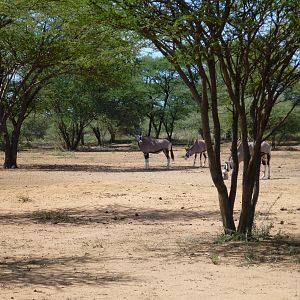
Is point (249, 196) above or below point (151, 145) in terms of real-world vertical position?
below

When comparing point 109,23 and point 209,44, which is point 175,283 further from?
point 109,23

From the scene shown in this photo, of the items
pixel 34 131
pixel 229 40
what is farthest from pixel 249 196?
pixel 34 131

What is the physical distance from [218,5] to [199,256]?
3.58 metres

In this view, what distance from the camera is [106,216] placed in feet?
46.6

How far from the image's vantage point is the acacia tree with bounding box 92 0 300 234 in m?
8.60

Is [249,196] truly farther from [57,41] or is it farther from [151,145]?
[151,145]

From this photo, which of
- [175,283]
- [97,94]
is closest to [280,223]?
[175,283]

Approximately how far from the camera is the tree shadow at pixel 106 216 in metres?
13.3

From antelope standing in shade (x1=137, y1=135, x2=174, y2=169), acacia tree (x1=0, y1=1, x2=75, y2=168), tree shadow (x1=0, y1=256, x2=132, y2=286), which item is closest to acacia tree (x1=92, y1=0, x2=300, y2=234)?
tree shadow (x1=0, y1=256, x2=132, y2=286)

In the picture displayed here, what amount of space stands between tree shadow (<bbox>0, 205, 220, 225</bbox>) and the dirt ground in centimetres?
2

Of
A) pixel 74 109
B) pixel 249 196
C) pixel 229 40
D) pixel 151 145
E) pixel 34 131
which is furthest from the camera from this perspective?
pixel 34 131

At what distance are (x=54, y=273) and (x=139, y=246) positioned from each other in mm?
2456

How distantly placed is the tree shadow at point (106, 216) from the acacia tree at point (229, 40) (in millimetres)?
3414

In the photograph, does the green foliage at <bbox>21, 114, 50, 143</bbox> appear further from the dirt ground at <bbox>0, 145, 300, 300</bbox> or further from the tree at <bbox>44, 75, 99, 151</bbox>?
the dirt ground at <bbox>0, 145, 300, 300</bbox>
